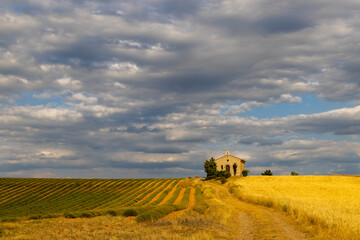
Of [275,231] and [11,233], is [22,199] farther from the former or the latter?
[275,231]

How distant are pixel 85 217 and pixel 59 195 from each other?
5454 cm

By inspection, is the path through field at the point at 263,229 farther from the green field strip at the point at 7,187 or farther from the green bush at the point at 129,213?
the green field strip at the point at 7,187

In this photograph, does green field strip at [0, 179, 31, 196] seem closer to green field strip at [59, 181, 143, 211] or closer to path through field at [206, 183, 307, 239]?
green field strip at [59, 181, 143, 211]

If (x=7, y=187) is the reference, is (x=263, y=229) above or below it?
above

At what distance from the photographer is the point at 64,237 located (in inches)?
711

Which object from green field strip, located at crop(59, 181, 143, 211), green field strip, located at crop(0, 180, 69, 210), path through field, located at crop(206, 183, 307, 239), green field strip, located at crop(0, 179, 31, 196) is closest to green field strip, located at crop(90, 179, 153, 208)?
green field strip, located at crop(59, 181, 143, 211)

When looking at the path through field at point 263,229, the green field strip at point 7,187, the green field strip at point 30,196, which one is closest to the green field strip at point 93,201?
the green field strip at point 30,196

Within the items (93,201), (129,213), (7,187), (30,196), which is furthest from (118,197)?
(7,187)

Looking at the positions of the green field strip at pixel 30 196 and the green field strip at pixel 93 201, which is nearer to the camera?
the green field strip at pixel 93 201

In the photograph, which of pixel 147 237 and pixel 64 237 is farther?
pixel 64 237

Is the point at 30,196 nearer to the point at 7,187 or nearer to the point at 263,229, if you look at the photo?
the point at 7,187

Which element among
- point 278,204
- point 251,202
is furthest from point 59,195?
point 278,204

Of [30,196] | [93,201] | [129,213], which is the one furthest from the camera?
[30,196]

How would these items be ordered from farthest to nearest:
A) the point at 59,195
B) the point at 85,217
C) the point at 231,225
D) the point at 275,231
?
the point at 59,195 → the point at 85,217 → the point at 231,225 → the point at 275,231
